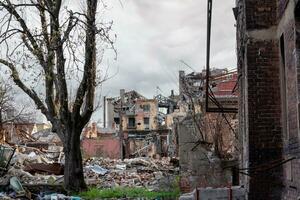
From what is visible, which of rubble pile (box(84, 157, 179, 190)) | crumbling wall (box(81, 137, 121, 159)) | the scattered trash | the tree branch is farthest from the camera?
crumbling wall (box(81, 137, 121, 159))

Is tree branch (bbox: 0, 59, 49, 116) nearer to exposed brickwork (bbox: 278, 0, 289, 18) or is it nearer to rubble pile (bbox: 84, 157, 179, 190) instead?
rubble pile (bbox: 84, 157, 179, 190)

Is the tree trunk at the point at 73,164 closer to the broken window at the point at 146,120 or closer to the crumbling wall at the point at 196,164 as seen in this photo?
the crumbling wall at the point at 196,164

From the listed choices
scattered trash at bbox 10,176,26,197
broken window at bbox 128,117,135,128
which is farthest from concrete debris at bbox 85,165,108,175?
broken window at bbox 128,117,135,128

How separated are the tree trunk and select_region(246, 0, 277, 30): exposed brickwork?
10.5 meters

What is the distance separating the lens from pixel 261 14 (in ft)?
33.5

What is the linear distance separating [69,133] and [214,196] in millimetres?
9320

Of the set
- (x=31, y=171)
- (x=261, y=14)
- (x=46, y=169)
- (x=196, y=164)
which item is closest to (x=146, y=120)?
(x=31, y=171)

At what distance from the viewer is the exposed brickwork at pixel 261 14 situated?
10.2 metres

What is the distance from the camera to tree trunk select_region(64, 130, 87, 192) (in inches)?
748

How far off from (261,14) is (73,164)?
430 inches

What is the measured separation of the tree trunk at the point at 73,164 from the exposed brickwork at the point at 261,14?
1046 centimetres

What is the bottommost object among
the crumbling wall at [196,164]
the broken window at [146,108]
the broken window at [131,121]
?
the crumbling wall at [196,164]

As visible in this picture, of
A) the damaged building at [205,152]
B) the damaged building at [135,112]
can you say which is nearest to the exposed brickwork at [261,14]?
the damaged building at [205,152]

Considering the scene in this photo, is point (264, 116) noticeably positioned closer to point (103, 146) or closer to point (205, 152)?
point (205, 152)
